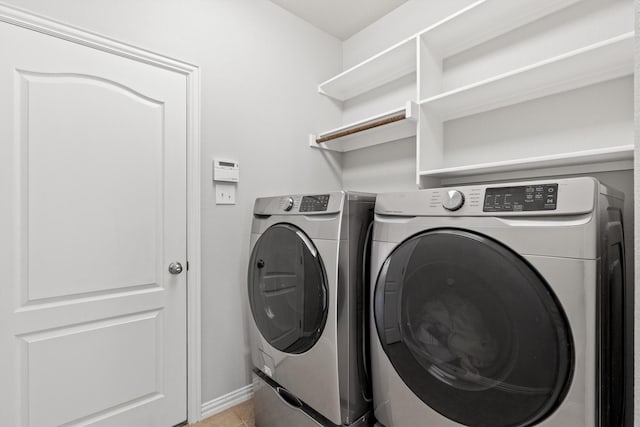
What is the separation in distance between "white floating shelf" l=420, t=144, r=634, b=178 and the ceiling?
1.24 metres

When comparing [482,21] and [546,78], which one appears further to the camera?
[482,21]

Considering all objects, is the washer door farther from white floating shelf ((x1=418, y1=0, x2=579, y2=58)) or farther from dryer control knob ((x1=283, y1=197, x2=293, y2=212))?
white floating shelf ((x1=418, y1=0, x2=579, y2=58))

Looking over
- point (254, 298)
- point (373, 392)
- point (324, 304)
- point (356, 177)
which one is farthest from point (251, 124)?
point (373, 392)

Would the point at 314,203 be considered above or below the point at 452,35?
below

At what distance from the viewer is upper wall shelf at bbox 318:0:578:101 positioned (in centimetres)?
152

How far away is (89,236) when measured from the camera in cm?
146

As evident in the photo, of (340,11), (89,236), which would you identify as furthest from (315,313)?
(340,11)

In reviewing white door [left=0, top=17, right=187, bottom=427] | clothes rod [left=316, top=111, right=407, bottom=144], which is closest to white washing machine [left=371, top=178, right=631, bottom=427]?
clothes rod [left=316, top=111, right=407, bottom=144]

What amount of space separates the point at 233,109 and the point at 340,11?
1.04 m

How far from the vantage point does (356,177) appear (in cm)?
246

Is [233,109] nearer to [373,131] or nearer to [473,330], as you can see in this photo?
[373,131]

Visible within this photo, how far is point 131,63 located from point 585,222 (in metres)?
1.95

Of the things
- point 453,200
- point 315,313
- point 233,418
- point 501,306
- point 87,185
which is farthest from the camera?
point 233,418

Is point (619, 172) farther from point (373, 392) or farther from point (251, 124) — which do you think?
point (251, 124)
